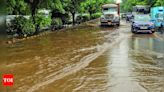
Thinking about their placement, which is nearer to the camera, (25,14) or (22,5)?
(22,5)

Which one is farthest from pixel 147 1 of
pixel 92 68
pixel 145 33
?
pixel 92 68

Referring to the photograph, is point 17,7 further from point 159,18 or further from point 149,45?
point 159,18

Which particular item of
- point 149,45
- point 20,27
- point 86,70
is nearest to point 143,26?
point 149,45

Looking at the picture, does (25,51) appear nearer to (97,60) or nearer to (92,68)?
(97,60)

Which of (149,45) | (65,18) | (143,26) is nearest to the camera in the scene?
(149,45)

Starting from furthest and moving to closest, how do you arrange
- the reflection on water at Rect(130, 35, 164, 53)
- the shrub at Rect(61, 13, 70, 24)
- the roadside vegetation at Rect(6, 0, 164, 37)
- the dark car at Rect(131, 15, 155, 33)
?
the shrub at Rect(61, 13, 70, 24), the dark car at Rect(131, 15, 155, 33), the roadside vegetation at Rect(6, 0, 164, 37), the reflection on water at Rect(130, 35, 164, 53)

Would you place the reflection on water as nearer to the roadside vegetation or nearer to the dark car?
the dark car

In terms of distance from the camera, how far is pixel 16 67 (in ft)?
37.4

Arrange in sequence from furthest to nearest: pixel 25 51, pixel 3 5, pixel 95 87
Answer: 1. pixel 25 51
2. pixel 95 87
3. pixel 3 5

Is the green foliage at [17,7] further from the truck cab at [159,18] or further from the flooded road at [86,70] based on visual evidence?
the truck cab at [159,18]

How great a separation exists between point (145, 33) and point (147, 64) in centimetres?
1566

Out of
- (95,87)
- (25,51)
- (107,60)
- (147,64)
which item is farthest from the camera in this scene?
(25,51)

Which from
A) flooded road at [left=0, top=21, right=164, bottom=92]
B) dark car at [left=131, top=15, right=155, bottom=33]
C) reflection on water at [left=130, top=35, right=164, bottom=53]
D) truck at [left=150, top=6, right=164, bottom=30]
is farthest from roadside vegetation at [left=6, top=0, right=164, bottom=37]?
truck at [left=150, top=6, right=164, bottom=30]

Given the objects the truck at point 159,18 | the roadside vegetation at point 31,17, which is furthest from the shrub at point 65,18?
the truck at point 159,18
